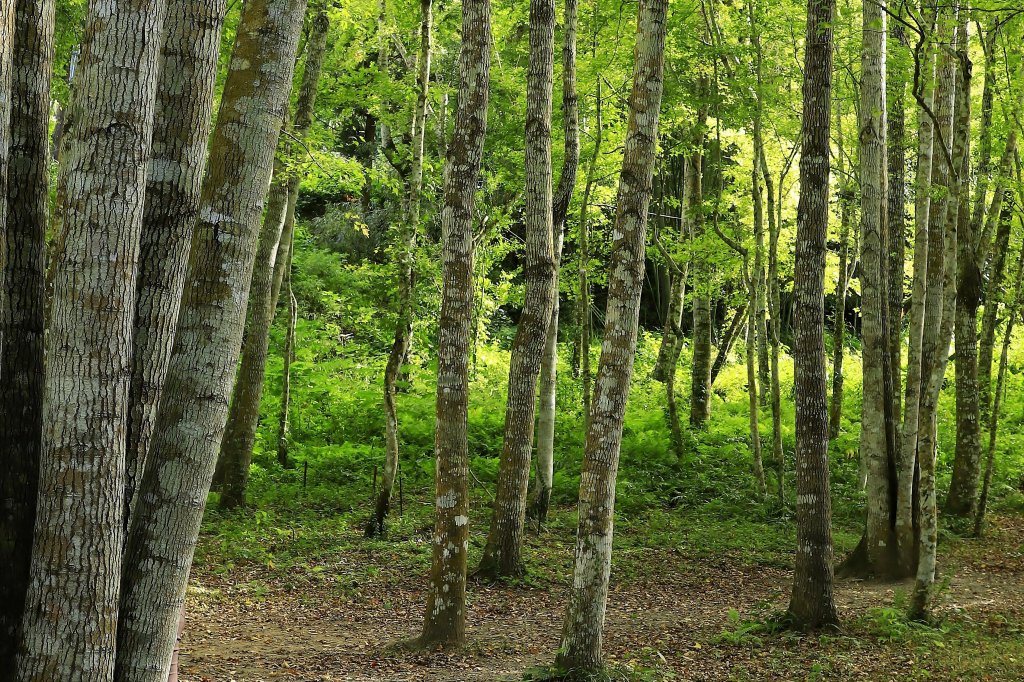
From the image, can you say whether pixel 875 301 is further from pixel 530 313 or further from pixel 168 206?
pixel 168 206

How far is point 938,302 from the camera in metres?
8.21

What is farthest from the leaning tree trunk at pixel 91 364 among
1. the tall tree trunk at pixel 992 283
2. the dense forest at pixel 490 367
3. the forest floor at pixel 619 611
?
the tall tree trunk at pixel 992 283

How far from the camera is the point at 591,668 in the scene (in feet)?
20.3

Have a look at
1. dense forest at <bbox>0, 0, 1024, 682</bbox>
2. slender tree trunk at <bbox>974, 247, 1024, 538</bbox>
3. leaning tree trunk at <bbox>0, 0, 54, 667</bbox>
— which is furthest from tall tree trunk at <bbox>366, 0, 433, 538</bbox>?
slender tree trunk at <bbox>974, 247, 1024, 538</bbox>

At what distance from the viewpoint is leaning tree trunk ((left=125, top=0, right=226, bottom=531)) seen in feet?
10.1

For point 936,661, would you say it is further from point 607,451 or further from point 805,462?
point 607,451

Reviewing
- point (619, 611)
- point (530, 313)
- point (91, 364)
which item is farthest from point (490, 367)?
point (91, 364)

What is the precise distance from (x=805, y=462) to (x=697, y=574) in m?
3.62

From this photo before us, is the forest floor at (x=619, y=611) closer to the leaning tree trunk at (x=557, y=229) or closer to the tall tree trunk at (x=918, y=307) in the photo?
the leaning tree trunk at (x=557, y=229)

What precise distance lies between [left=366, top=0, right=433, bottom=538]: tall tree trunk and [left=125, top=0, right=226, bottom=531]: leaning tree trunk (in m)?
7.87

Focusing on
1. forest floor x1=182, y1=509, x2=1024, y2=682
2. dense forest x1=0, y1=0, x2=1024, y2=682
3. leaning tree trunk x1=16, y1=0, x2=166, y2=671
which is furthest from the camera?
forest floor x1=182, y1=509, x2=1024, y2=682

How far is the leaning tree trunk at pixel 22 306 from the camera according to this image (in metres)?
3.06

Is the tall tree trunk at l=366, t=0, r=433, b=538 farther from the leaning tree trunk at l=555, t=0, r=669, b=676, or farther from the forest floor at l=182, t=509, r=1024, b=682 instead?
the leaning tree trunk at l=555, t=0, r=669, b=676

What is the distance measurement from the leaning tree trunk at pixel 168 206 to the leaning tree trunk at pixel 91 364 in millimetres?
199
